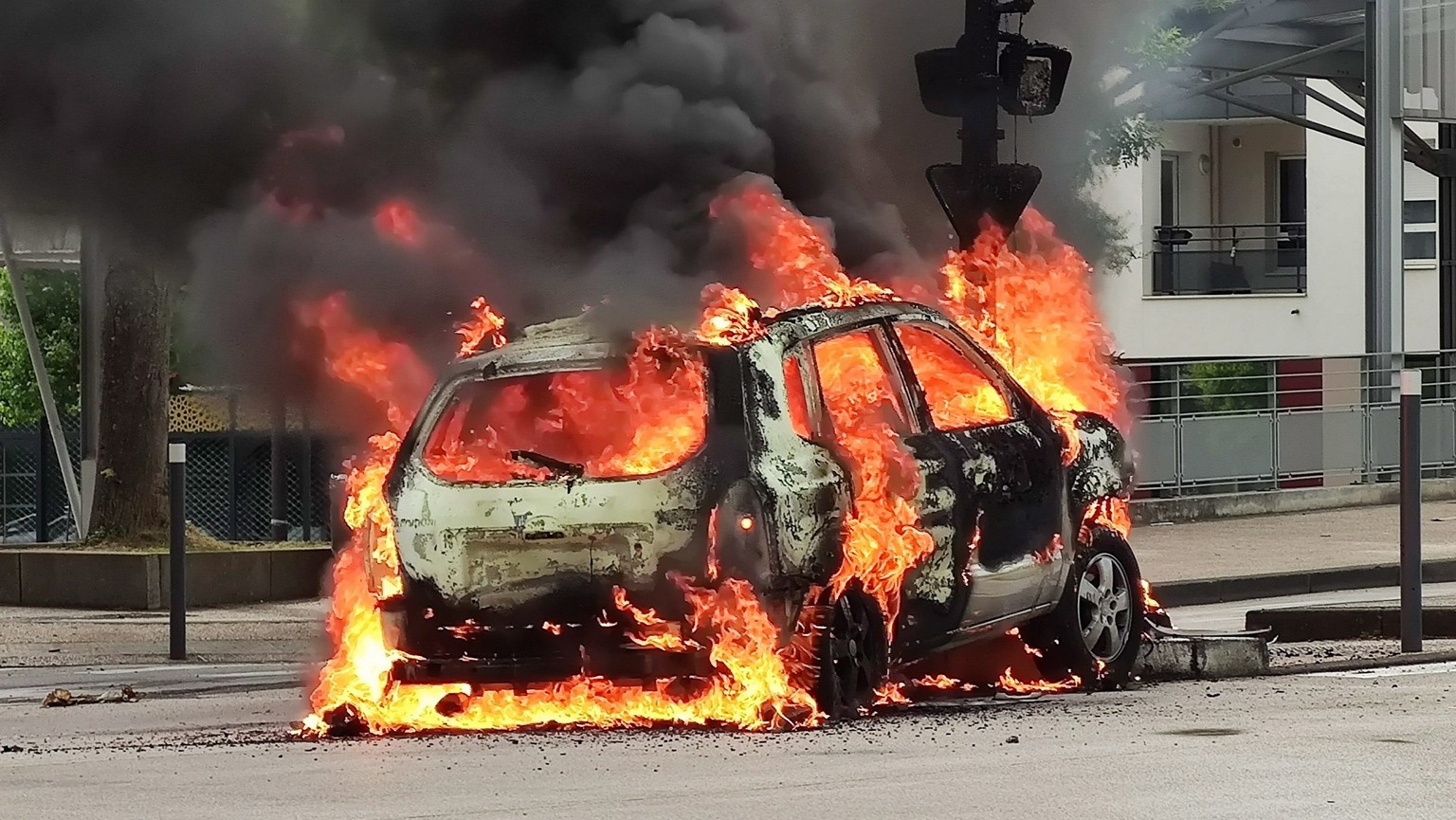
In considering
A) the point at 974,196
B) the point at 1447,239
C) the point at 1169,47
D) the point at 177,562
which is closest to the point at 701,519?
the point at 974,196

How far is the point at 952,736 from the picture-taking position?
28.5 ft

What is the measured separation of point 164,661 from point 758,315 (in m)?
A: 5.87

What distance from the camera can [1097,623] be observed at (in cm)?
1029

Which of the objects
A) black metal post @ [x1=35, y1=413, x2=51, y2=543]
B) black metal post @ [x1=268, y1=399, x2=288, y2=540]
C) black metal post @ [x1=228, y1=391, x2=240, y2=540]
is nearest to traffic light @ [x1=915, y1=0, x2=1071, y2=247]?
black metal post @ [x1=268, y1=399, x2=288, y2=540]

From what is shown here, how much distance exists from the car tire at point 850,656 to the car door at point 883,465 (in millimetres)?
84

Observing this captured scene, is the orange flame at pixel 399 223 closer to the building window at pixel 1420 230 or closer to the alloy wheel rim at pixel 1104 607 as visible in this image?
the alloy wheel rim at pixel 1104 607

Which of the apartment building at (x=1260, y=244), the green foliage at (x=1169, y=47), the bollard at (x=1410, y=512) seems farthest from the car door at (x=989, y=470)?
the apartment building at (x=1260, y=244)

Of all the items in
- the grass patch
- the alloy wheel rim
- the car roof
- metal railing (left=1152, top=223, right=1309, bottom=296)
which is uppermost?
metal railing (left=1152, top=223, right=1309, bottom=296)

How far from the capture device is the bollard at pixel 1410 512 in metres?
11.7

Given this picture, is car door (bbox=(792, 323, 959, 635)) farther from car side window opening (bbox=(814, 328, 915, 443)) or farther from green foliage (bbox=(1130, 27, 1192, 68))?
green foliage (bbox=(1130, 27, 1192, 68))

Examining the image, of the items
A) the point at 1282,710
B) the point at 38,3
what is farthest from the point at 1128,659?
the point at 38,3

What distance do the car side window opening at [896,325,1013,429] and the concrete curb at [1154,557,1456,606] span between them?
22.8 feet

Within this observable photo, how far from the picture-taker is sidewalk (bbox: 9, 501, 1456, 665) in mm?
14672

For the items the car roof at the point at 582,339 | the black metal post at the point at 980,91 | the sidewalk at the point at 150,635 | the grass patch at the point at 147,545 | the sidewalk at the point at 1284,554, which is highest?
the black metal post at the point at 980,91
